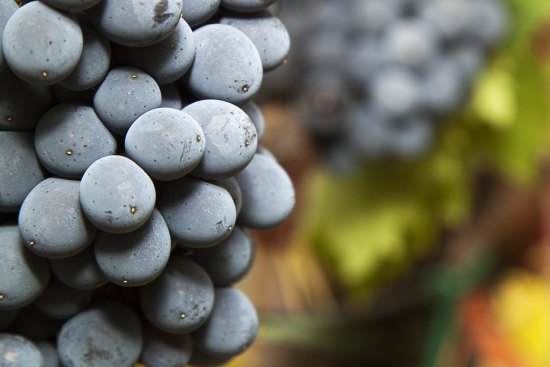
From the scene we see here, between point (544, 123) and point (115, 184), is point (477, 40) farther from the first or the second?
point (115, 184)

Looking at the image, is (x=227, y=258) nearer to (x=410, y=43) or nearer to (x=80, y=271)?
(x=80, y=271)

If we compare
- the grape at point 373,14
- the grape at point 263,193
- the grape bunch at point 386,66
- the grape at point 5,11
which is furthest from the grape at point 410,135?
the grape at point 5,11

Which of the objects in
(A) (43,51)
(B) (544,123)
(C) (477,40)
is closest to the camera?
(A) (43,51)

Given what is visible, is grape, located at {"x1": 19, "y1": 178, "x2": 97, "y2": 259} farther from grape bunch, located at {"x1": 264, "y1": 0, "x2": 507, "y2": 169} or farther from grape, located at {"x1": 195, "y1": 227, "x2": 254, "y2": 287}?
grape bunch, located at {"x1": 264, "y1": 0, "x2": 507, "y2": 169}

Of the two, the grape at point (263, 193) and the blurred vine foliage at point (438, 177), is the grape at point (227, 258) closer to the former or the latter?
the grape at point (263, 193)

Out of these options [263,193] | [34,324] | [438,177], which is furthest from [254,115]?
[438,177]

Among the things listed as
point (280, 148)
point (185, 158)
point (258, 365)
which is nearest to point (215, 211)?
point (185, 158)
